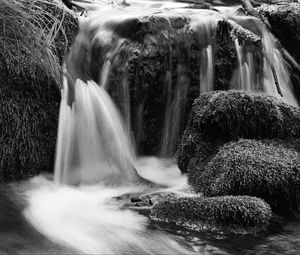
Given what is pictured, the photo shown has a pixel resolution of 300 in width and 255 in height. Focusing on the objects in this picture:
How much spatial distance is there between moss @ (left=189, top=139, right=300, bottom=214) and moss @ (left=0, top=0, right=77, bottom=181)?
6.79ft

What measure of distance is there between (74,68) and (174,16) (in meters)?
1.89

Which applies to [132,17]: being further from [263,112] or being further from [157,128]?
[263,112]

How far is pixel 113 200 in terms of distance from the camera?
509 centimetres

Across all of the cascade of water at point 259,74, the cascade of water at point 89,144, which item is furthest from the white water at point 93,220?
the cascade of water at point 259,74

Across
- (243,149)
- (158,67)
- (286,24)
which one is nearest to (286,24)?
(286,24)

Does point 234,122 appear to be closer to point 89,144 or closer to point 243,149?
point 243,149

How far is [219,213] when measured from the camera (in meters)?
4.28

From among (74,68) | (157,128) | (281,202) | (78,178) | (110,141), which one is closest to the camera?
(281,202)

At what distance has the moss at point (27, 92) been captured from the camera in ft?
17.2

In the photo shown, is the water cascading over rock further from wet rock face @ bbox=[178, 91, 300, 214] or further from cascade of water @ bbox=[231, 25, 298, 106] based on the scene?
wet rock face @ bbox=[178, 91, 300, 214]

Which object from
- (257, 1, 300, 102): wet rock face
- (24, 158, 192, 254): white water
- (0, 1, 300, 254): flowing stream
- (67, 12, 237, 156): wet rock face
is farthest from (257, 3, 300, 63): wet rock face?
(24, 158, 192, 254): white water

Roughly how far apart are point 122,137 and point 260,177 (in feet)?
7.54

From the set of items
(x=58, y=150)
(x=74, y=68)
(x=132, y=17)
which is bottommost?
(x=58, y=150)

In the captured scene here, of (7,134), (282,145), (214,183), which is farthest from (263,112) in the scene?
(7,134)
